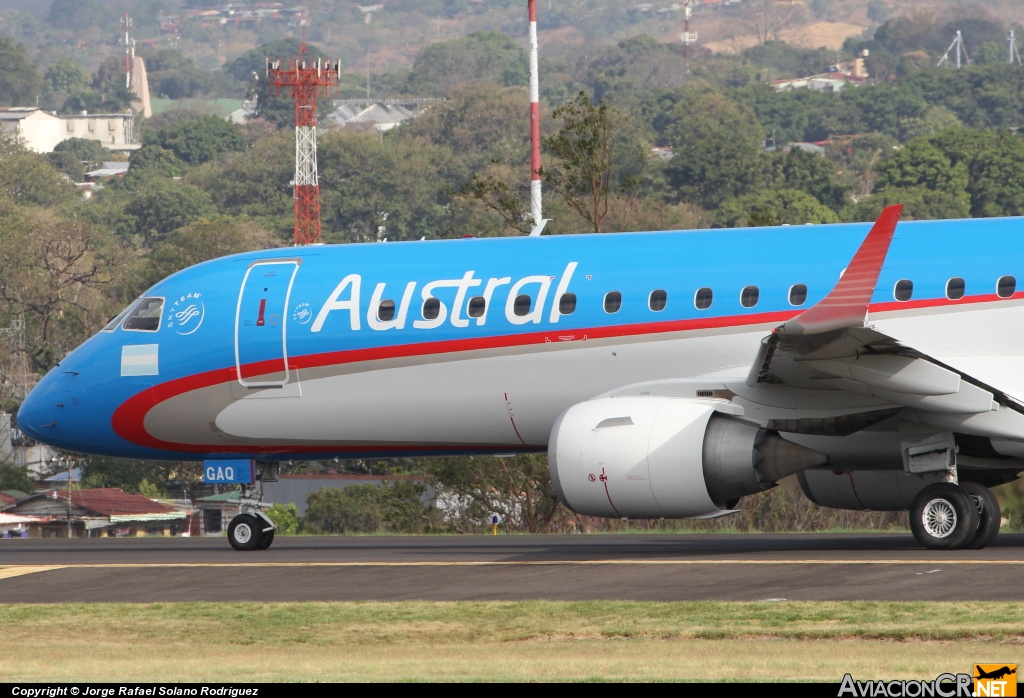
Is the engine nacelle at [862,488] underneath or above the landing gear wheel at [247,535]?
above

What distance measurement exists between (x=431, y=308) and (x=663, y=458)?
376cm

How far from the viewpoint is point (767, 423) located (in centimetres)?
1953

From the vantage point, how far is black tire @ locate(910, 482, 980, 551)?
18844mm

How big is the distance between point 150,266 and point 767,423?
8144 centimetres

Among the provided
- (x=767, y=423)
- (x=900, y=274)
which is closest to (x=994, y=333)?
(x=900, y=274)

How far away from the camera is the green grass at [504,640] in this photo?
12539 mm

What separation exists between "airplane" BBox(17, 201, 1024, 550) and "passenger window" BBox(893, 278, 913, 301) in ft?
0.18

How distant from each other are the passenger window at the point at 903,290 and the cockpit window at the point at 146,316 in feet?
29.7

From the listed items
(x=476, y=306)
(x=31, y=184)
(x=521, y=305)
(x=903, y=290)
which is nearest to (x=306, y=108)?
(x=31, y=184)

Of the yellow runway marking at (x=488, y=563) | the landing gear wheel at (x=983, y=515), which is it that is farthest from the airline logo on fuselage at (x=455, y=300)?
the landing gear wheel at (x=983, y=515)

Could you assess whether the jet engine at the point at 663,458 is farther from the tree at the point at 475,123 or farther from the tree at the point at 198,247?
the tree at the point at 475,123

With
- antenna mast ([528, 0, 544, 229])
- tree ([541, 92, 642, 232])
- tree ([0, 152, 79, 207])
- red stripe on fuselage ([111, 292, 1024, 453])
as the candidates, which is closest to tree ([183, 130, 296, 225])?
tree ([0, 152, 79, 207])

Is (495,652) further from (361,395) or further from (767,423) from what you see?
(361,395)

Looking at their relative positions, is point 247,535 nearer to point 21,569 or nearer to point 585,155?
point 21,569
